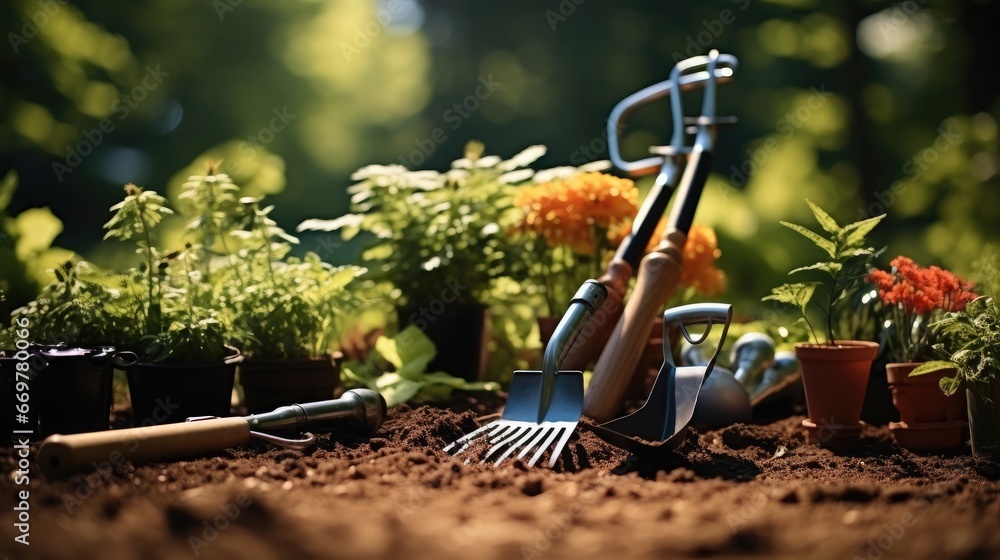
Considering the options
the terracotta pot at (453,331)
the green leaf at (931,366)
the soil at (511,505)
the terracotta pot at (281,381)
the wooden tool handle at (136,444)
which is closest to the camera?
the soil at (511,505)

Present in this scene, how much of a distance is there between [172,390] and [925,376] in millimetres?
1718

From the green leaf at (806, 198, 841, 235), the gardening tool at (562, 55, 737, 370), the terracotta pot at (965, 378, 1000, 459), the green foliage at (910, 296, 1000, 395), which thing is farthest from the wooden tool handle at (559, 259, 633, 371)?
the terracotta pot at (965, 378, 1000, 459)

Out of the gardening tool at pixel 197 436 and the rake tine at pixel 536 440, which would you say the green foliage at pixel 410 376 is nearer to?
the gardening tool at pixel 197 436

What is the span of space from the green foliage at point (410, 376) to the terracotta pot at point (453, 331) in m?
0.07

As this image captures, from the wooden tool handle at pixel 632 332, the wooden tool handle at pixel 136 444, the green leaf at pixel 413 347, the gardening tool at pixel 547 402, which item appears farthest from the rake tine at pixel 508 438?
the green leaf at pixel 413 347

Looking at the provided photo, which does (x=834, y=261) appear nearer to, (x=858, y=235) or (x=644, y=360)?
(x=858, y=235)

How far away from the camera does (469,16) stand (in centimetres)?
789

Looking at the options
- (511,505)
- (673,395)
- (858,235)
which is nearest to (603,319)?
(673,395)

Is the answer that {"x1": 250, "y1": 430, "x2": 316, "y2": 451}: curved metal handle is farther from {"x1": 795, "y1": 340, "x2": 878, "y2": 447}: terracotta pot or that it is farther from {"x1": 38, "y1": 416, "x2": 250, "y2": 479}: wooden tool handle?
{"x1": 795, "y1": 340, "x2": 878, "y2": 447}: terracotta pot

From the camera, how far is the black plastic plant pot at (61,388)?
1.70 meters

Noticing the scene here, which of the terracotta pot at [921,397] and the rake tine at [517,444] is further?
the terracotta pot at [921,397]

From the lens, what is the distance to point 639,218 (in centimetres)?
226

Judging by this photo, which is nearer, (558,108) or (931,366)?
(931,366)

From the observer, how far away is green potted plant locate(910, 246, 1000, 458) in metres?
1.62
